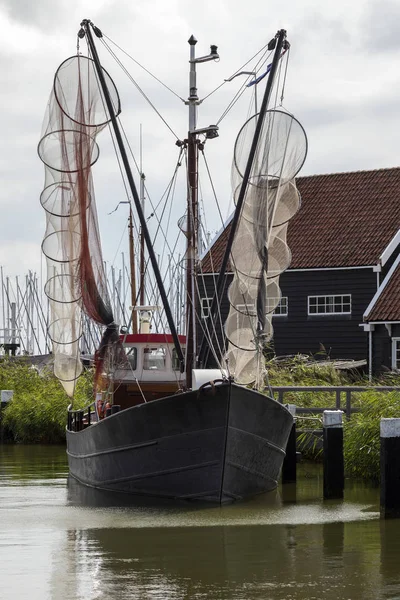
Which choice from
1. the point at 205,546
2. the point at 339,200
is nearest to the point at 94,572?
the point at 205,546

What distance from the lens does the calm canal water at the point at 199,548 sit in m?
11.8

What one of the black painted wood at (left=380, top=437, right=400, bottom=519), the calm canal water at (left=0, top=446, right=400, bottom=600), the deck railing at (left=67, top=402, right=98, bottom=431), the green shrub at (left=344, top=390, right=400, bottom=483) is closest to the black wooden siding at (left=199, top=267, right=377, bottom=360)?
the deck railing at (left=67, top=402, right=98, bottom=431)

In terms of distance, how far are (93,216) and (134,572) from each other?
10258mm

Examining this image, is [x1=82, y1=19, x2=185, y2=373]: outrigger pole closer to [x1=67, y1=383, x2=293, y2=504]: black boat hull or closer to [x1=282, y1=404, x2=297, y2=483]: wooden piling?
Answer: [x1=67, y1=383, x2=293, y2=504]: black boat hull

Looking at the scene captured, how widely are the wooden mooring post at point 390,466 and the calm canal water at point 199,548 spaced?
1.08ft

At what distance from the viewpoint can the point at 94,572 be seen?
499 inches

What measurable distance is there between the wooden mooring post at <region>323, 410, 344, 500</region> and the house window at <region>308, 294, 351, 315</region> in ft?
63.6

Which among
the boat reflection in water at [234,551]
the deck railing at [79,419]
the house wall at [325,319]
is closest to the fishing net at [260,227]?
the boat reflection in water at [234,551]

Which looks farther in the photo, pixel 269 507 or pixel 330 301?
pixel 330 301

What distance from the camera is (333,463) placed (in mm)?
Answer: 18375

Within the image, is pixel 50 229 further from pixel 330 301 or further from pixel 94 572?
pixel 330 301

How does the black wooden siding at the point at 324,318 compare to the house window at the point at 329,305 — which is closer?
the black wooden siding at the point at 324,318

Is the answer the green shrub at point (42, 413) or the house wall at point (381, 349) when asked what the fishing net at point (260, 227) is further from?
the house wall at point (381, 349)

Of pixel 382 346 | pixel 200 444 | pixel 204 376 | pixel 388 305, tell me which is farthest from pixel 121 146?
pixel 382 346
